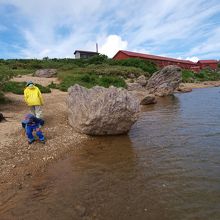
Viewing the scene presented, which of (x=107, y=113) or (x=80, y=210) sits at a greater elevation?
(x=107, y=113)

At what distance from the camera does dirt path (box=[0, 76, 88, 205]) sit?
310 inches

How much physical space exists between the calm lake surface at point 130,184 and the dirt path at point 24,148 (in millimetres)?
490

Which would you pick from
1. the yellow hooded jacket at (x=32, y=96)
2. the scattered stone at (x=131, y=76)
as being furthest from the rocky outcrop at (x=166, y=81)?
the yellow hooded jacket at (x=32, y=96)

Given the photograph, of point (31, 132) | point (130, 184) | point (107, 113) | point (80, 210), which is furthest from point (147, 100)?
point (80, 210)

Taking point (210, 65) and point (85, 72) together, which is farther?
point (210, 65)

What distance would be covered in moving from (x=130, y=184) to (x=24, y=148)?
4742 millimetres

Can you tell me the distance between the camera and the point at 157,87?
Result: 35438 millimetres

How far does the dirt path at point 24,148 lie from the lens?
788cm

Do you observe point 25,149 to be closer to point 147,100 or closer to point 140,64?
point 147,100

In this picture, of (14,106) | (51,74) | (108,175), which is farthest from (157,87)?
(108,175)

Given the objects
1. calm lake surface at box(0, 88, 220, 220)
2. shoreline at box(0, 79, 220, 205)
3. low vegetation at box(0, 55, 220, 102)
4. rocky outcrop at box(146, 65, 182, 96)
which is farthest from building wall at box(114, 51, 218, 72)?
calm lake surface at box(0, 88, 220, 220)

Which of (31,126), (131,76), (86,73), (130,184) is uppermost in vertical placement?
(86,73)

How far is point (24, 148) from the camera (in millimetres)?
10000

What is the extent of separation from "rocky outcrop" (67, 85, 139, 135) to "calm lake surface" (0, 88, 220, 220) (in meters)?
0.87
